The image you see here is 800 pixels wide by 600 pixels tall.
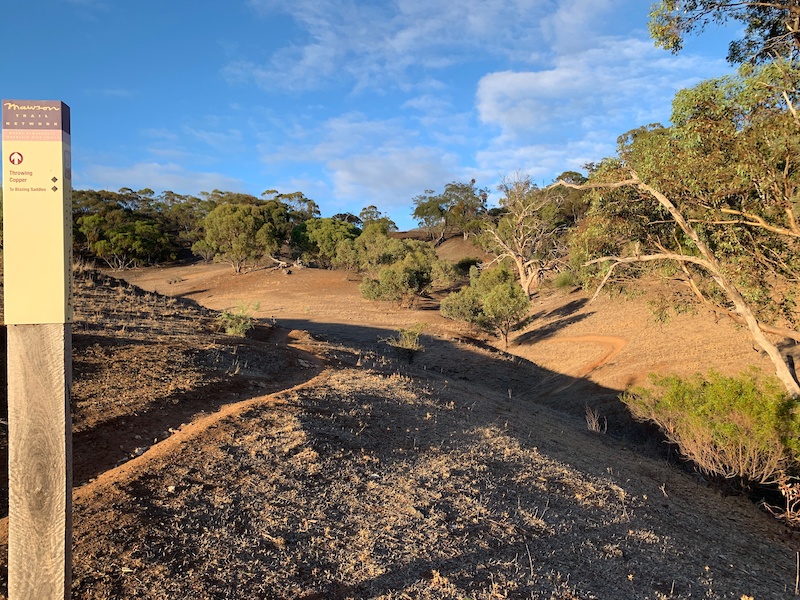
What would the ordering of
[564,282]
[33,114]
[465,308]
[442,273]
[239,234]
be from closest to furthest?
1. [33,114]
2. [465,308]
3. [564,282]
4. [442,273]
5. [239,234]

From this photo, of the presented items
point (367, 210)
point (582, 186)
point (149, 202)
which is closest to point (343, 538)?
point (582, 186)

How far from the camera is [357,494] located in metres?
5.07

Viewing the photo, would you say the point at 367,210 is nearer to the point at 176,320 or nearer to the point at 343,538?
the point at 176,320

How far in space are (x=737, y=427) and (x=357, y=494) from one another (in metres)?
7.42

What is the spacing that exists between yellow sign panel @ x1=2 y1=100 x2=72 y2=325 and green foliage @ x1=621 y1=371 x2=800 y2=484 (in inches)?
394

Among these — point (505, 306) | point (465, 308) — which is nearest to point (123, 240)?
point (465, 308)

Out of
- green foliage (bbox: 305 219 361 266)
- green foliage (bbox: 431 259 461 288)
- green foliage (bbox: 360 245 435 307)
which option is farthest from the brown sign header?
green foliage (bbox: 305 219 361 266)

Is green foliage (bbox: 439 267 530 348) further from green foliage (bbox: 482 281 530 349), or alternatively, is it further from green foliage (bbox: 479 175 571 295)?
green foliage (bbox: 479 175 571 295)

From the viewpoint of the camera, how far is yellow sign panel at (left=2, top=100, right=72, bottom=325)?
8.32 feet

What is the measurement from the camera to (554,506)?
559 cm

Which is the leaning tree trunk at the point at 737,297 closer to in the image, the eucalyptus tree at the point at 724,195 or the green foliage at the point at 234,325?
the eucalyptus tree at the point at 724,195

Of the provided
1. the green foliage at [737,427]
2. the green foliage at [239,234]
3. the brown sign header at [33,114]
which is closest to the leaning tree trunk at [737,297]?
the green foliage at [737,427]

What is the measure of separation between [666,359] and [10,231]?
19703mm

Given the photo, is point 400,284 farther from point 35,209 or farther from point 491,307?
point 35,209
